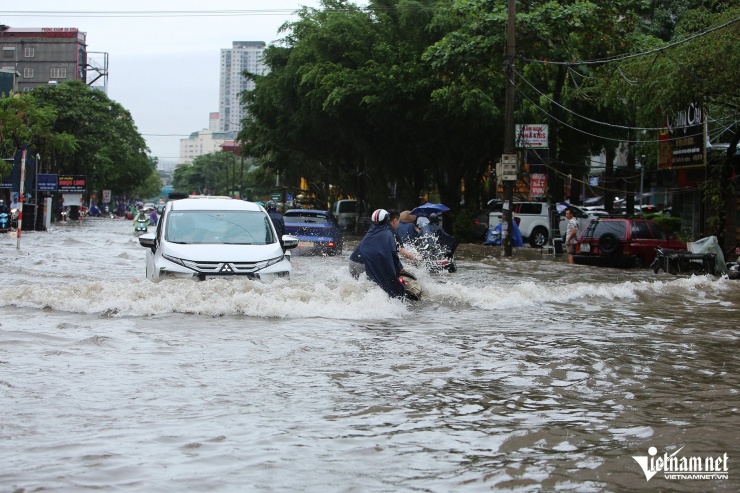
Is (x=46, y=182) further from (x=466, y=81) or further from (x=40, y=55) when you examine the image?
(x=40, y=55)

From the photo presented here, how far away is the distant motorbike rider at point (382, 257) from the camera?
13.0m

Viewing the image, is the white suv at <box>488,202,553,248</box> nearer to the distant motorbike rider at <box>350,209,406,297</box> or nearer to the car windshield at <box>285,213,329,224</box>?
the car windshield at <box>285,213,329,224</box>

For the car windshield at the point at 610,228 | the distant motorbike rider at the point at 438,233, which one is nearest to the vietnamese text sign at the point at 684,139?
the car windshield at the point at 610,228

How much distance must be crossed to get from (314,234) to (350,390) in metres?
20.2

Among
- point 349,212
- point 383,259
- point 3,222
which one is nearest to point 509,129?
point 383,259

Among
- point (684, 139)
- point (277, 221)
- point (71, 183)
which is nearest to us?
point (277, 221)

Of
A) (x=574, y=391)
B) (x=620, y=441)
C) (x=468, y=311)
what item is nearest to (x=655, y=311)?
(x=468, y=311)

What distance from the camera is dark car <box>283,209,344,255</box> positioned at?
1089 inches

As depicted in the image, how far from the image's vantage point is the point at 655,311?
587 inches

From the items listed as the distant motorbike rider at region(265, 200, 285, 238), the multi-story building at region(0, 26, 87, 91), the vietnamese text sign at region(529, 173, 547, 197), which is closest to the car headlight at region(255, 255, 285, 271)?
the distant motorbike rider at region(265, 200, 285, 238)

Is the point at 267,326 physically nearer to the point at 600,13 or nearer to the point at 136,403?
the point at 136,403

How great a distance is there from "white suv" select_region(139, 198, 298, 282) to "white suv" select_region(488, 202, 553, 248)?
947 inches

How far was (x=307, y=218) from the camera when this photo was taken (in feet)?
95.3

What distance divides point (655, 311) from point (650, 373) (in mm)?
6062
